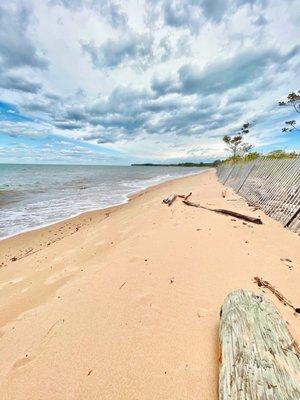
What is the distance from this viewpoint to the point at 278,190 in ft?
24.1

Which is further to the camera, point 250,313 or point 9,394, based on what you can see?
point 250,313

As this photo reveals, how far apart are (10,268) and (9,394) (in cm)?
465

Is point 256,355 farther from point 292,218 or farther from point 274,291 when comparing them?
point 292,218

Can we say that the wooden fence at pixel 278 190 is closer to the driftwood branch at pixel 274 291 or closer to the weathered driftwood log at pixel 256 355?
the driftwood branch at pixel 274 291

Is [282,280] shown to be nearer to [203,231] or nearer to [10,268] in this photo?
[203,231]

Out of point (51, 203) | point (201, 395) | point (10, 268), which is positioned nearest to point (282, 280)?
point (201, 395)

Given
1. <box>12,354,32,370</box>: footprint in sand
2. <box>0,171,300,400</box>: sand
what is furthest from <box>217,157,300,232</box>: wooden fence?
<box>12,354,32,370</box>: footprint in sand

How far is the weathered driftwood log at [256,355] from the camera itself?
64.7 inches

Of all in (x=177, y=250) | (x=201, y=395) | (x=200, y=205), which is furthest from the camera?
(x=200, y=205)

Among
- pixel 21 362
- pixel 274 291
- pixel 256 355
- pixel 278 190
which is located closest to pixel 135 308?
pixel 21 362

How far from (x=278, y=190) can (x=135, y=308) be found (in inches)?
241

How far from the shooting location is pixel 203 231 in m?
5.87

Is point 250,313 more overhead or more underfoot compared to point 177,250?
more overhead

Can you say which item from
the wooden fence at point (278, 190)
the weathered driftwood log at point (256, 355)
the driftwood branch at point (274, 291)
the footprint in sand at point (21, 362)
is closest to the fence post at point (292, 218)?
the wooden fence at point (278, 190)
